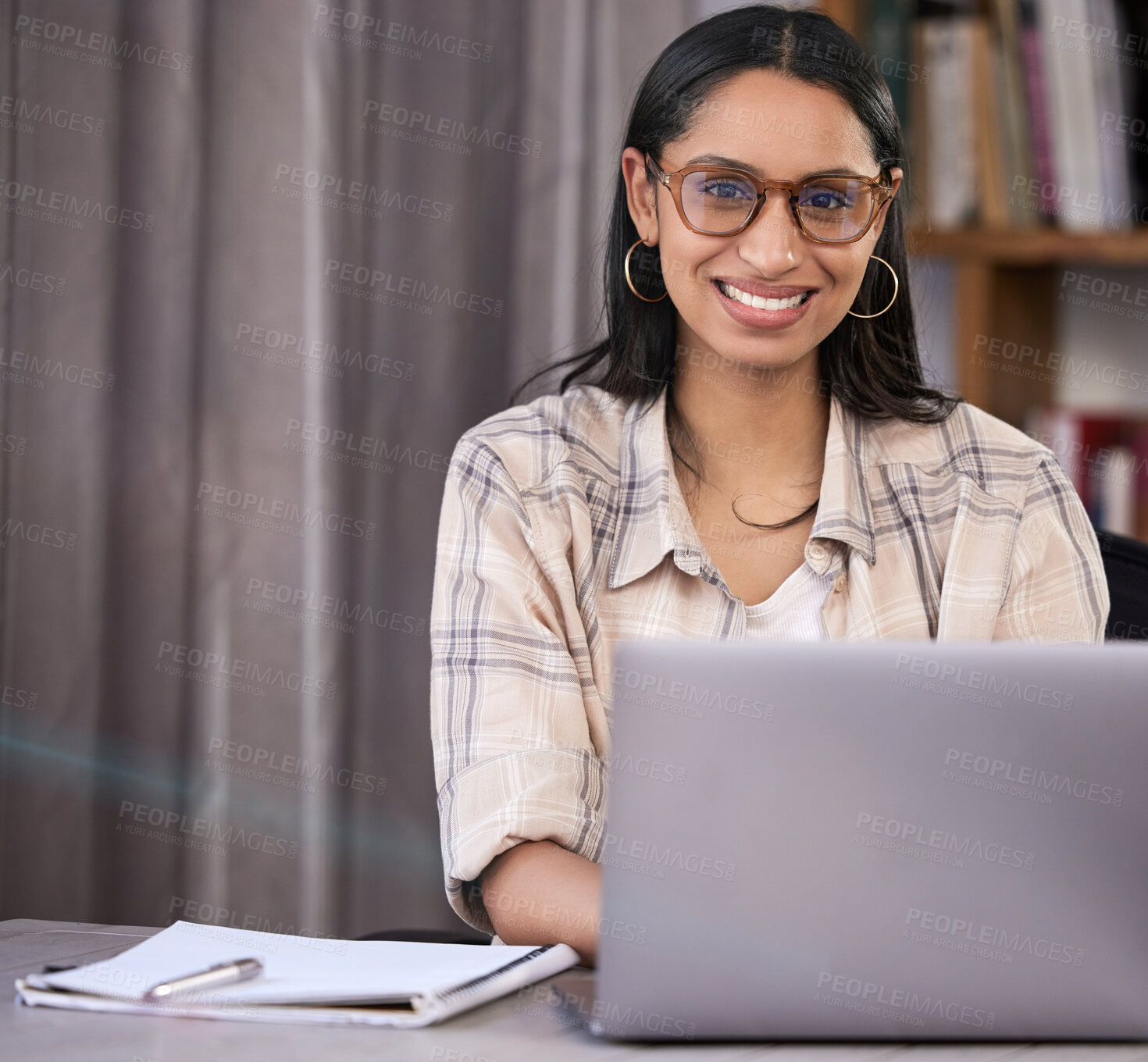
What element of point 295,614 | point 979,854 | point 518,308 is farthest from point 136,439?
point 979,854

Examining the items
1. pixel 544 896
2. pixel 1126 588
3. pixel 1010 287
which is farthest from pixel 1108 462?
pixel 544 896

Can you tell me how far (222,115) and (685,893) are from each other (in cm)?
109

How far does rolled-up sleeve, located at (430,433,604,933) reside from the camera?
Result: 1007 mm

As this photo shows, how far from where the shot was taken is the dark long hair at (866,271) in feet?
4.03

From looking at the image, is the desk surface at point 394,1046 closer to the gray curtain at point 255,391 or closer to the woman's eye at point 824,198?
the gray curtain at point 255,391

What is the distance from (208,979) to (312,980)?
0.19 ft

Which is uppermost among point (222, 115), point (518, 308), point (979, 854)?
point (222, 115)

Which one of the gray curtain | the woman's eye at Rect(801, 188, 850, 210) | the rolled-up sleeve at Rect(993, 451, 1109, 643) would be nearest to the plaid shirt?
the rolled-up sleeve at Rect(993, 451, 1109, 643)

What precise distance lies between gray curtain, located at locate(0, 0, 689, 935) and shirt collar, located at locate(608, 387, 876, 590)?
1.39 feet

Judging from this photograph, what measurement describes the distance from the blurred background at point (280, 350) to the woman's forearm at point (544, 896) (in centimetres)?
54

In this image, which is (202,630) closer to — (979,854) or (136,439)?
(136,439)

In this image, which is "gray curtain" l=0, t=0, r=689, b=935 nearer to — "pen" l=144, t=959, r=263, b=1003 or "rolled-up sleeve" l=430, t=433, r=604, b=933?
"rolled-up sleeve" l=430, t=433, r=604, b=933

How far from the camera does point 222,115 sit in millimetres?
1403

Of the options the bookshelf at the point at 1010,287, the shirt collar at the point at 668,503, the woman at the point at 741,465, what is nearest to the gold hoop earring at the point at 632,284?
the woman at the point at 741,465
